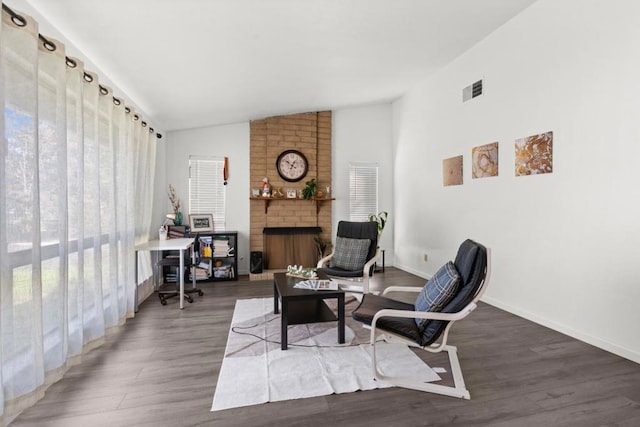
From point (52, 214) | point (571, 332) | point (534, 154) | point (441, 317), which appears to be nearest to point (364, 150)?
point (534, 154)

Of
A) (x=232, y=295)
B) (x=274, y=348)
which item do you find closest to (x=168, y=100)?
(x=232, y=295)

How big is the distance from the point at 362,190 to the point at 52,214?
5.07 metres

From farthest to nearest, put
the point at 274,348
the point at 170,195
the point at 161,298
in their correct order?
the point at 170,195 → the point at 161,298 → the point at 274,348

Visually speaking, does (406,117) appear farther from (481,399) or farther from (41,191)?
(41,191)

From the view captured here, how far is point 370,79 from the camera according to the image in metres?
4.82

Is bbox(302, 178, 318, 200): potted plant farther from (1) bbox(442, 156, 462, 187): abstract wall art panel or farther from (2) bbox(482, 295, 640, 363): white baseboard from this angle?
(2) bbox(482, 295, 640, 363): white baseboard

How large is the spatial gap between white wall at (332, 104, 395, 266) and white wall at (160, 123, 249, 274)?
1.74m

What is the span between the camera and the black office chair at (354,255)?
4.15 m

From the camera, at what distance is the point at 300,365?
8.11 ft

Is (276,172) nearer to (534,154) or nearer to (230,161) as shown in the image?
(230,161)

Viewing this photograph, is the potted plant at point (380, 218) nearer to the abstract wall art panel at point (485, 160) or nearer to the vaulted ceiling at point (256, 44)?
the abstract wall art panel at point (485, 160)

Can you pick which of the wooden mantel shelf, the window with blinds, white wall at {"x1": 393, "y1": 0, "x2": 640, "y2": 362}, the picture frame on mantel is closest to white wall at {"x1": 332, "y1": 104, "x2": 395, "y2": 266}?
the wooden mantel shelf

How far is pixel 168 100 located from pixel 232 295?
2.73m

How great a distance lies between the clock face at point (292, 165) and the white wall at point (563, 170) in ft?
8.70
